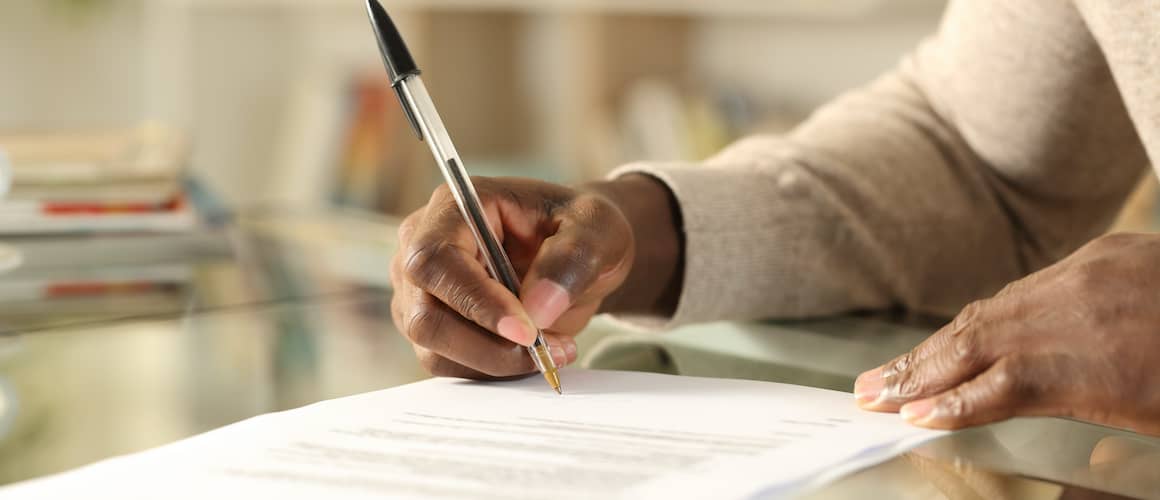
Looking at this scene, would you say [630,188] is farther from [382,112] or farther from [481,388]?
[382,112]

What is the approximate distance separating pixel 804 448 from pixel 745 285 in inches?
12.1

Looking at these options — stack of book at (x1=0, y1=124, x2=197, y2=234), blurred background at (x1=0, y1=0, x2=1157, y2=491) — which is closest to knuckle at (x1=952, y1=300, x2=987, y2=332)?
blurred background at (x1=0, y1=0, x2=1157, y2=491)

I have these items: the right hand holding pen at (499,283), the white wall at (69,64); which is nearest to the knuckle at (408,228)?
the right hand holding pen at (499,283)

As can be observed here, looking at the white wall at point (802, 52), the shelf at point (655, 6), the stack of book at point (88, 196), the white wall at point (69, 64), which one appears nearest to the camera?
the stack of book at point (88, 196)

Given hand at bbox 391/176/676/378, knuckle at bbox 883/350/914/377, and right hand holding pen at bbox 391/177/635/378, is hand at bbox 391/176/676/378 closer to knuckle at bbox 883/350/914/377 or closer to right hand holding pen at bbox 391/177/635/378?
right hand holding pen at bbox 391/177/635/378

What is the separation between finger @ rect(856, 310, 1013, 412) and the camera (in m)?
0.49

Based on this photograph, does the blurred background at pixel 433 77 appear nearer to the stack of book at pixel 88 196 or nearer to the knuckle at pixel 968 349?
the stack of book at pixel 88 196

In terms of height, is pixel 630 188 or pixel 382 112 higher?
pixel 630 188

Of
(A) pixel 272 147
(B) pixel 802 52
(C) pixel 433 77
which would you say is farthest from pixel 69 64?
(B) pixel 802 52

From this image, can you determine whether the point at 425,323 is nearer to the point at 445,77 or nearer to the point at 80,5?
the point at 445,77

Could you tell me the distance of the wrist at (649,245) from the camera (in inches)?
28.1

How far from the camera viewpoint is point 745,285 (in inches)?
29.5

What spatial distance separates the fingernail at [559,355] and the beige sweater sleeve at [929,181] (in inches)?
5.5

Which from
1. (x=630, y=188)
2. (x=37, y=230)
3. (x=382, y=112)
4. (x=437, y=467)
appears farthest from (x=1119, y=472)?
(x=382, y=112)
